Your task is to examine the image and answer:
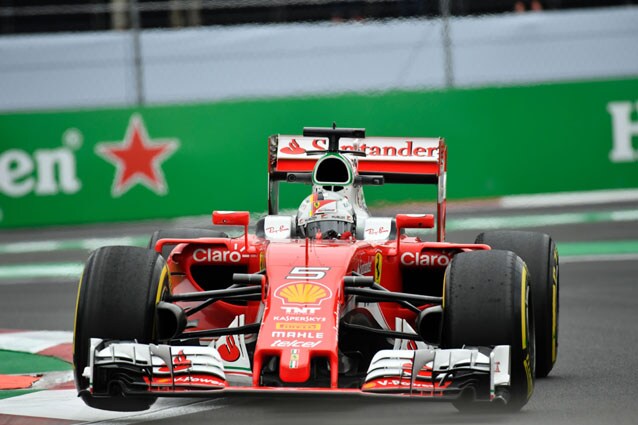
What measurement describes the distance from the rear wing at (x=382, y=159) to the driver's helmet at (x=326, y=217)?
3.27 feet

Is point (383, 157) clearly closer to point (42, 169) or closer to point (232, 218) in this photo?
point (232, 218)

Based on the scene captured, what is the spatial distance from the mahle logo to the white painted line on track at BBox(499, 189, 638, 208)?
5.69 meters

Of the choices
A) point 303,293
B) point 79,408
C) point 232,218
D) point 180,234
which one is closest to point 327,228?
point 232,218

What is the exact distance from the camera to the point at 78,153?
18.2 metres

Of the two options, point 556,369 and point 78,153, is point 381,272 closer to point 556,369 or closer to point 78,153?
point 556,369

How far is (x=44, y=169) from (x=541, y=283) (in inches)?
440

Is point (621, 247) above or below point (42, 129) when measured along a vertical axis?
below

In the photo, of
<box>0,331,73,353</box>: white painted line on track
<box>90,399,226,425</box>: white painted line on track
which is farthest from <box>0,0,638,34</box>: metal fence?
<box>90,399,226,425</box>: white painted line on track

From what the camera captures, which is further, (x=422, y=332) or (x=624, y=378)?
(x=624, y=378)

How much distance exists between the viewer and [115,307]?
6.95m

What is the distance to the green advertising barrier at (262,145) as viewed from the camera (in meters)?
18.1

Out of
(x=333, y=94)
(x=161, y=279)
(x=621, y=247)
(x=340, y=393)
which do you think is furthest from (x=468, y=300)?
(x=333, y=94)

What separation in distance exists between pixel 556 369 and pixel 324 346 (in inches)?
105

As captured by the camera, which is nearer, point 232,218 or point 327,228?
point 232,218
